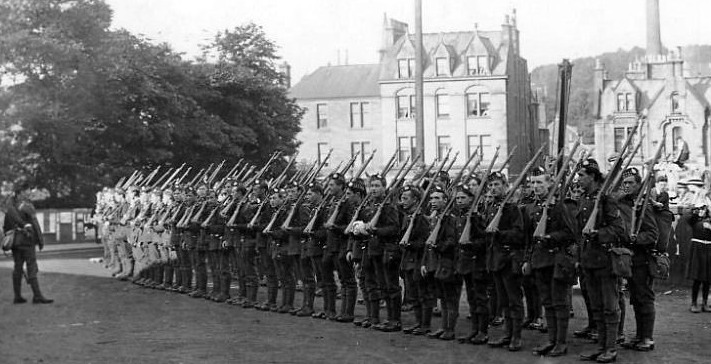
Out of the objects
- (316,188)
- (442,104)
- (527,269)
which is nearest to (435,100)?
(442,104)

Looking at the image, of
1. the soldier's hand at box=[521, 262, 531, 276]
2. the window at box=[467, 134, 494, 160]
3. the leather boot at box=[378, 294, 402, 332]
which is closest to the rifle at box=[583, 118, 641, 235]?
the soldier's hand at box=[521, 262, 531, 276]

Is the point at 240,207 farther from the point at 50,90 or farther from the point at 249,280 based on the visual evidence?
the point at 50,90

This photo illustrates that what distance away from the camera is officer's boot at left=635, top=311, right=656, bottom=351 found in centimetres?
1113

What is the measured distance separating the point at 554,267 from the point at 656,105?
219 feet

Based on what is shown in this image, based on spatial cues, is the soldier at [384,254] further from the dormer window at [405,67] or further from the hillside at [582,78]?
the hillside at [582,78]

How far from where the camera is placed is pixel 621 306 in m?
11.8

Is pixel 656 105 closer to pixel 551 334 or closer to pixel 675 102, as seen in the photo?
pixel 675 102

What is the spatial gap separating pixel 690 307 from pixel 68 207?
31454 mm

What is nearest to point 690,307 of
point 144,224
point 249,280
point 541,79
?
point 249,280

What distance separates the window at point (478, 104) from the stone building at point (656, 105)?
12.7 metres

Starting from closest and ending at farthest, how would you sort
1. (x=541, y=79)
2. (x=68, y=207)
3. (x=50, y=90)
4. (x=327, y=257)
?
(x=327, y=257) < (x=50, y=90) < (x=68, y=207) < (x=541, y=79)

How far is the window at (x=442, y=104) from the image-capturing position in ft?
211

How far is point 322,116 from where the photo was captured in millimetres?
68562

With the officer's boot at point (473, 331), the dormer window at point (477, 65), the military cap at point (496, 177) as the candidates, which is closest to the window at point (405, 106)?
the dormer window at point (477, 65)
